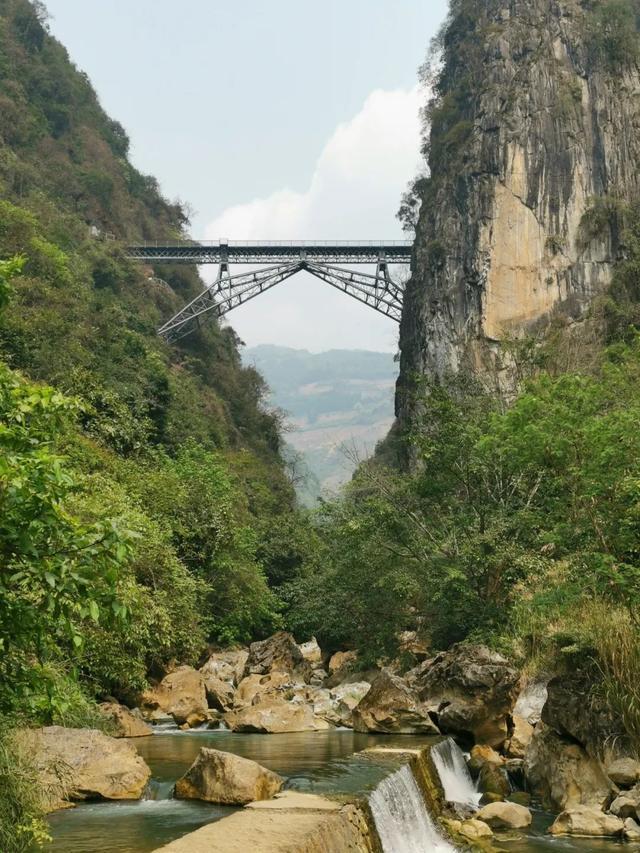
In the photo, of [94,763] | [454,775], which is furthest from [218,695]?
[94,763]

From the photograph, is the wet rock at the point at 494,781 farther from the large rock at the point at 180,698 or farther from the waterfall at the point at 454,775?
the large rock at the point at 180,698

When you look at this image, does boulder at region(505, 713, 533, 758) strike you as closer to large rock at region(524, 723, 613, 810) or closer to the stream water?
the stream water

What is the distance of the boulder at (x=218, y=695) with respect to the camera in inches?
721

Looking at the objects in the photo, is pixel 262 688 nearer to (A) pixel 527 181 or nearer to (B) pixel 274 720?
(B) pixel 274 720

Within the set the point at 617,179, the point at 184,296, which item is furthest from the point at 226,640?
the point at 184,296

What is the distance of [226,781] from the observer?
32.2 feet

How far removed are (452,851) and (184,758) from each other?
4.50 m

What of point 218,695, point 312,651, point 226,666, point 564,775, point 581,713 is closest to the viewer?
point 564,775

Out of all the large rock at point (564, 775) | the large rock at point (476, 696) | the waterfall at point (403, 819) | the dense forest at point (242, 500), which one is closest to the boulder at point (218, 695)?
the dense forest at point (242, 500)

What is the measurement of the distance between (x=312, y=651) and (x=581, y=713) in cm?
1725

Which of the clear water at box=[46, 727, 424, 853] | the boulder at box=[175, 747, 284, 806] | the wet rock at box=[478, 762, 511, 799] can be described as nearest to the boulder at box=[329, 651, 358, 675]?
the clear water at box=[46, 727, 424, 853]

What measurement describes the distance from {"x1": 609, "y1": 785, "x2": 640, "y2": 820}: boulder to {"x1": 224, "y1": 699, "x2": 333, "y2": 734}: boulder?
662cm

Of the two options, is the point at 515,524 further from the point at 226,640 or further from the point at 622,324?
the point at 622,324

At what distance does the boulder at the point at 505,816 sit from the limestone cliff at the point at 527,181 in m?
29.1
